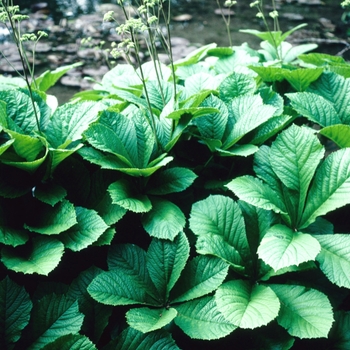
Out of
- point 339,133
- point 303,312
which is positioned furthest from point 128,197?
point 339,133

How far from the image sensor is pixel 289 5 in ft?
14.7

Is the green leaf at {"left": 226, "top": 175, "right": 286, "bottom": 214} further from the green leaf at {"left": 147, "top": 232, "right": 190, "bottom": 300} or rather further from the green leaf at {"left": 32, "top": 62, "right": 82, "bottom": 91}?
the green leaf at {"left": 32, "top": 62, "right": 82, "bottom": 91}

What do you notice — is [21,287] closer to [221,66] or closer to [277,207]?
[277,207]

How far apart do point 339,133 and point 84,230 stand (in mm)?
731

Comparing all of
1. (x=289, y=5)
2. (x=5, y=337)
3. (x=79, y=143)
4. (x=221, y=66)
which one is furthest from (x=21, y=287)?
(x=289, y=5)

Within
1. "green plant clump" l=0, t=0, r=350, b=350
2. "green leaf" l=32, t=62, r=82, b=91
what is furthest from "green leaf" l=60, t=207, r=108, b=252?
"green leaf" l=32, t=62, r=82, b=91

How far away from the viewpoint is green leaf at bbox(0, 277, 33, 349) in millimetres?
911

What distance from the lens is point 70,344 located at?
2.85 feet

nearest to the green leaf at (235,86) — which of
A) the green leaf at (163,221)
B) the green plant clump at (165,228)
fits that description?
the green plant clump at (165,228)

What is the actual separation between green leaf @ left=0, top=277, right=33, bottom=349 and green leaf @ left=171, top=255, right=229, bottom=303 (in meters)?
0.35

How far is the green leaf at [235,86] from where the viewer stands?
1275mm

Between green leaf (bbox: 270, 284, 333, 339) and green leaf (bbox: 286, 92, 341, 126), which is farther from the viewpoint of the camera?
green leaf (bbox: 286, 92, 341, 126)

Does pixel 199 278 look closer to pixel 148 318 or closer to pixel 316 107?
pixel 148 318

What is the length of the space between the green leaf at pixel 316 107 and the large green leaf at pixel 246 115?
111 millimetres
